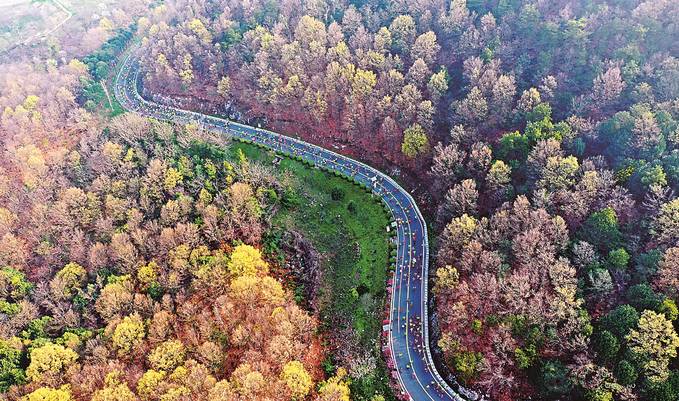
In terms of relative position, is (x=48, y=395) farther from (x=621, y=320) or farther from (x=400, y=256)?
(x=621, y=320)

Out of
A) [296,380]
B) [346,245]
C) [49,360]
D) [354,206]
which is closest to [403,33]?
[354,206]

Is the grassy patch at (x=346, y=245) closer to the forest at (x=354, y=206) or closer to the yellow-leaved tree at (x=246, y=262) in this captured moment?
the forest at (x=354, y=206)

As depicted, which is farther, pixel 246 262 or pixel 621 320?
pixel 246 262

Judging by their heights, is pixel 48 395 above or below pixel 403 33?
below

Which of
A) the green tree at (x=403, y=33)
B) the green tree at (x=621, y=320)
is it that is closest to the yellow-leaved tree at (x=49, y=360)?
the green tree at (x=621, y=320)

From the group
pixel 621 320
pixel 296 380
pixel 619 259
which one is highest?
pixel 619 259

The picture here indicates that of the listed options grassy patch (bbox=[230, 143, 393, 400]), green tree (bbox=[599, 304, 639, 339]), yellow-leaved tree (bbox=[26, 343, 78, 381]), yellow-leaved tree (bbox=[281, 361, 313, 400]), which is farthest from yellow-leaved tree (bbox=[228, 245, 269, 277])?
green tree (bbox=[599, 304, 639, 339])

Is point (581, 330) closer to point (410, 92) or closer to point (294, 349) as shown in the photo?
point (294, 349)

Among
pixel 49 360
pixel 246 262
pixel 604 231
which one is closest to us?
pixel 49 360
